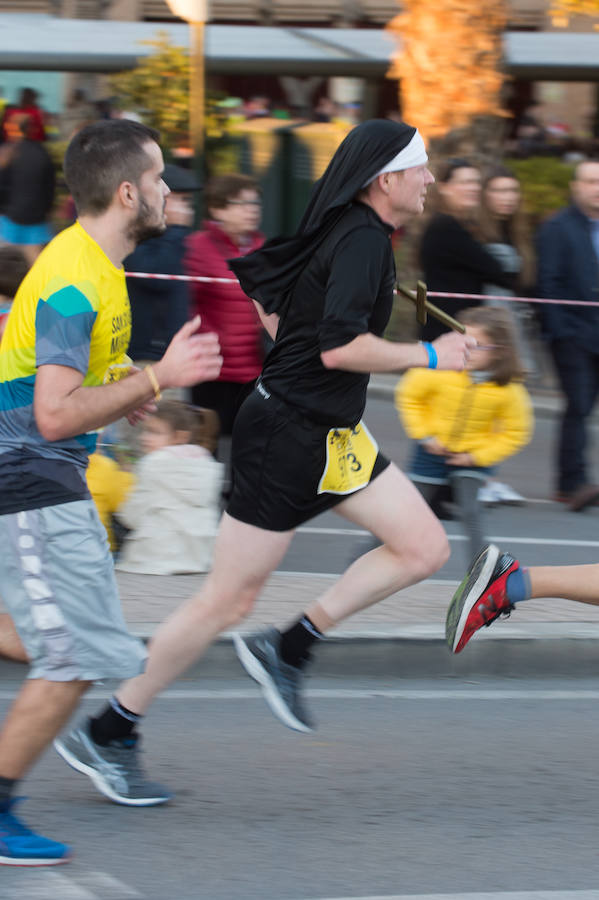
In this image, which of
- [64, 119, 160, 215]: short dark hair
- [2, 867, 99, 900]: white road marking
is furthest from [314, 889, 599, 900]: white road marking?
[64, 119, 160, 215]: short dark hair

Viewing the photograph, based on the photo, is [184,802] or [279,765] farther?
[279,765]

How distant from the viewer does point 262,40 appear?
17.5 m

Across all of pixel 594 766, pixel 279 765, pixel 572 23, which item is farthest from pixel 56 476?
pixel 572 23

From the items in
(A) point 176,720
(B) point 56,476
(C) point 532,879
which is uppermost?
(B) point 56,476

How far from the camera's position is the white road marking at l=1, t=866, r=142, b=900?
356 cm

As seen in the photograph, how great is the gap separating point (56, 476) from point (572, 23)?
25704mm

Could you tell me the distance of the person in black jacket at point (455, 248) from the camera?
→ 8.27m

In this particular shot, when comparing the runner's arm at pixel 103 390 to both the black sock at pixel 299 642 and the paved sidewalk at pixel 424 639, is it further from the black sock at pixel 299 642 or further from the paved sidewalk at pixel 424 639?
the paved sidewalk at pixel 424 639

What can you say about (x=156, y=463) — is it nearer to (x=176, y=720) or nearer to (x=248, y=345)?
(x=248, y=345)

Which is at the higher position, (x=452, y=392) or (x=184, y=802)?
(x=452, y=392)

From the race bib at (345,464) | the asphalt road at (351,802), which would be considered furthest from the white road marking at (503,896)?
the race bib at (345,464)

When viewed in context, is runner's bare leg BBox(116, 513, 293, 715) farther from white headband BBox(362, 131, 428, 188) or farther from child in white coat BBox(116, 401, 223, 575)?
child in white coat BBox(116, 401, 223, 575)

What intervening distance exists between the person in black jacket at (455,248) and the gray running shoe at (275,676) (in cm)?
397

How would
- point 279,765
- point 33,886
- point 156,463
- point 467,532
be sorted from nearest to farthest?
point 33,886, point 279,765, point 467,532, point 156,463
